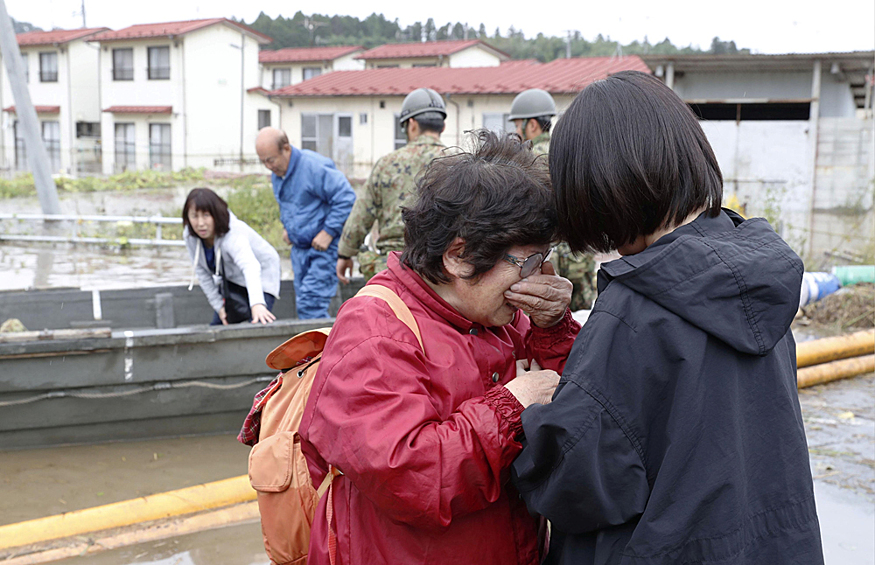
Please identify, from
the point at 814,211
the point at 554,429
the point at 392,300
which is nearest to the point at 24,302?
the point at 392,300

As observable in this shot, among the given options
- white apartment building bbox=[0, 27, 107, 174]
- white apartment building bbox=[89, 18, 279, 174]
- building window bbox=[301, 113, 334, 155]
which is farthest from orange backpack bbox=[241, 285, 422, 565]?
white apartment building bbox=[0, 27, 107, 174]

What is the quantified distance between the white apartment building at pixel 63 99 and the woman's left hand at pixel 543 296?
36.2 metres

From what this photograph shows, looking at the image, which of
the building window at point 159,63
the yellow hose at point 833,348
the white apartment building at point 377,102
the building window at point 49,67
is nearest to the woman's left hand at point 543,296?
the yellow hose at point 833,348

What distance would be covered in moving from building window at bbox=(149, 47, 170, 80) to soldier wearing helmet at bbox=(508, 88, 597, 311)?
30.1 metres

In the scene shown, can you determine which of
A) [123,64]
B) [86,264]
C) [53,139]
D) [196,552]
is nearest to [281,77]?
[123,64]

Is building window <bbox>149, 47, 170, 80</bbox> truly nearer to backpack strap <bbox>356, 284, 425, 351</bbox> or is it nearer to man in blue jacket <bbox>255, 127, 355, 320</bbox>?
man in blue jacket <bbox>255, 127, 355, 320</bbox>

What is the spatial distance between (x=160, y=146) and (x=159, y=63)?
11.8 feet

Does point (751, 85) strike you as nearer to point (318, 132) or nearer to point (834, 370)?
point (834, 370)

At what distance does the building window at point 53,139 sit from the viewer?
35.5 metres

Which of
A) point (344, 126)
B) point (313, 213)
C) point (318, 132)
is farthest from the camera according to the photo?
point (318, 132)

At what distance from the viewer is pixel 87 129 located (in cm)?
3603

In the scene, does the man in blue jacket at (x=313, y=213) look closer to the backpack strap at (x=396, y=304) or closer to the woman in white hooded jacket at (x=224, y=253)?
the woman in white hooded jacket at (x=224, y=253)

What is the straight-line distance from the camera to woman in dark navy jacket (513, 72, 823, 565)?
1260 mm

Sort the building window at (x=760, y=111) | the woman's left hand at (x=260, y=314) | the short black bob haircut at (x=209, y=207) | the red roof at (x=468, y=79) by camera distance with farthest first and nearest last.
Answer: the red roof at (x=468, y=79) < the building window at (x=760, y=111) < the woman's left hand at (x=260, y=314) < the short black bob haircut at (x=209, y=207)
